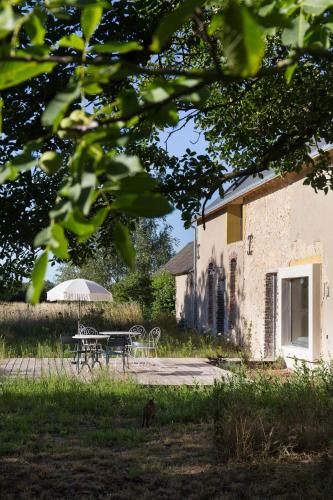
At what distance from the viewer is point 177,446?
275 inches

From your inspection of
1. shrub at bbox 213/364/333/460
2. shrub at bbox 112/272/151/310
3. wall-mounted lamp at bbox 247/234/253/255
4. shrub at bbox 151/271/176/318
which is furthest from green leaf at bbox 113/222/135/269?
shrub at bbox 112/272/151/310

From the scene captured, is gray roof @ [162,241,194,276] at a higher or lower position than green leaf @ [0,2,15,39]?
higher

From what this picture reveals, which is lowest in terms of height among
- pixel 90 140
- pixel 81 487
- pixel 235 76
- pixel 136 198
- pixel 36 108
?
pixel 81 487

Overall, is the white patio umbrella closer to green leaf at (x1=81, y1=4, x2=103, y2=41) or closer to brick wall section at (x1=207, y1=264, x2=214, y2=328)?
brick wall section at (x1=207, y1=264, x2=214, y2=328)

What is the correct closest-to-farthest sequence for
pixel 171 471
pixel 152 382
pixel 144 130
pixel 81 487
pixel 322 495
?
pixel 144 130, pixel 322 495, pixel 81 487, pixel 171 471, pixel 152 382

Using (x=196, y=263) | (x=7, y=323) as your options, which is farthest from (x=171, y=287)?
(x=7, y=323)

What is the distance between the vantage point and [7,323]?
22.7 metres

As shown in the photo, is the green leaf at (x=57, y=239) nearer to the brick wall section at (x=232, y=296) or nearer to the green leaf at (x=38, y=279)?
the green leaf at (x=38, y=279)

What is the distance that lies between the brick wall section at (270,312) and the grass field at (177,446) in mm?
6876

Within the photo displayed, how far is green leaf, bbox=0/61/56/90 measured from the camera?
1389mm

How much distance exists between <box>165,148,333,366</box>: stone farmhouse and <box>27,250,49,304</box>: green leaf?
32.8ft

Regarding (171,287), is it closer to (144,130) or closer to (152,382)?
(152,382)

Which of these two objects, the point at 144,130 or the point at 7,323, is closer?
the point at 144,130

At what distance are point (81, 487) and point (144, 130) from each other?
4.50 metres
